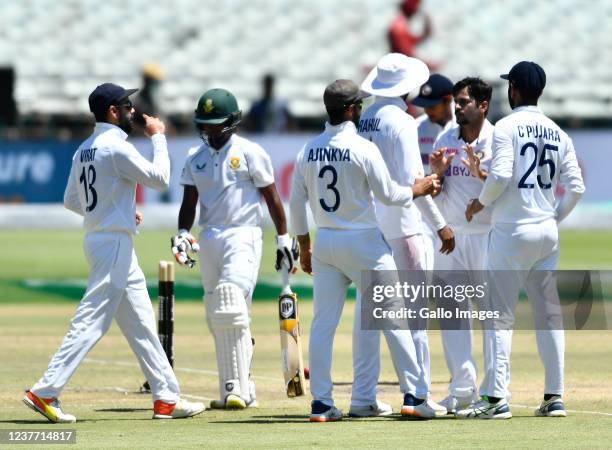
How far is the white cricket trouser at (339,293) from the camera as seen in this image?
923cm

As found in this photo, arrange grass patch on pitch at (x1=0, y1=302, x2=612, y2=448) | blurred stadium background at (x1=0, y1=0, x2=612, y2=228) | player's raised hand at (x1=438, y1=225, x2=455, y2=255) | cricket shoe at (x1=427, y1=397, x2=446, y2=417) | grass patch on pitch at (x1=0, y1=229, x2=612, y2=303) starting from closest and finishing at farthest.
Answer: grass patch on pitch at (x1=0, y1=302, x2=612, y2=448)
cricket shoe at (x1=427, y1=397, x2=446, y2=417)
player's raised hand at (x1=438, y1=225, x2=455, y2=255)
grass patch on pitch at (x1=0, y1=229, x2=612, y2=303)
blurred stadium background at (x1=0, y1=0, x2=612, y2=228)

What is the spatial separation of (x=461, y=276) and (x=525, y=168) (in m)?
1.22

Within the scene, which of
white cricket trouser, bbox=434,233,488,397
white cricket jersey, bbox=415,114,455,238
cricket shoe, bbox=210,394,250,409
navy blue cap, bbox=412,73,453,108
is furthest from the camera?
white cricket jersey, bbox=415,114,455,238

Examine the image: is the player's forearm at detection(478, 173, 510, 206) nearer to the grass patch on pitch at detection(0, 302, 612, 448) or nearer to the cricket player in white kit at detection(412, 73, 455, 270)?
the grass patch on pitch at detection(0, 302, 612, 448)

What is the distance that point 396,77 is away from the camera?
9953 mm

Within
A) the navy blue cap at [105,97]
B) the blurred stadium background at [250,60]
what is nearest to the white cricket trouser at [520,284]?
the navy blue cap at [105,97]

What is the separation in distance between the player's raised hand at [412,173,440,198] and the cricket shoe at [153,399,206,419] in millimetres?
2116

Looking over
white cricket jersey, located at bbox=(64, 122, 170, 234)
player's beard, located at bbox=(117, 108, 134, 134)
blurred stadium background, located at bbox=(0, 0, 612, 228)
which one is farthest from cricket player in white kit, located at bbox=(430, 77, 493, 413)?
blurred stadium background, located at bbox=(0, 0, 612, 228)

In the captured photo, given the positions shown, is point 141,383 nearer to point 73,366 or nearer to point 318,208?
point 73,366

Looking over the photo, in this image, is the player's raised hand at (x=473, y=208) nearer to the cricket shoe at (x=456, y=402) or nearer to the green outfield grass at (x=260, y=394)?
the cricket shoe at (x=456, y=402)

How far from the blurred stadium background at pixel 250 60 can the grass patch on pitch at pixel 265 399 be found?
37.8 feet

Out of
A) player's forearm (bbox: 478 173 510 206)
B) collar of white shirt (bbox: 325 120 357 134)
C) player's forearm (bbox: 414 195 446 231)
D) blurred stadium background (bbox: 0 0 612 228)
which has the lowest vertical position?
player's forearm (bbox: 414 195 446 231)

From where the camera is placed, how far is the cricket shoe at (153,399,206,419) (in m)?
9.62

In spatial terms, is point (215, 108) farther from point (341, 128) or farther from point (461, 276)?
point (461, 276)
